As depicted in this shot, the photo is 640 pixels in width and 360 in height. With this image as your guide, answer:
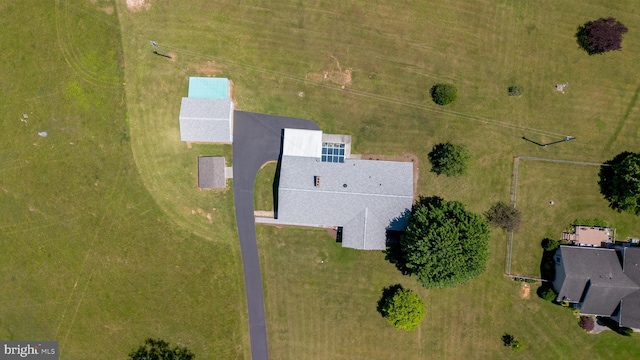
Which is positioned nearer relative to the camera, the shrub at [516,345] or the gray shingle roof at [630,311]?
the gray shingle roof at [630,311]

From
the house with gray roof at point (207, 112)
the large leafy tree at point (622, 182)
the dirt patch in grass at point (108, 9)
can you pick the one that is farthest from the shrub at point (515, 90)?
the dirt patch in grass at point (108, 9)

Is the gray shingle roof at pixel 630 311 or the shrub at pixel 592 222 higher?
the shrub at pixel 592 222

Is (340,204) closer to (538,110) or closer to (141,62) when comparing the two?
(538,110)

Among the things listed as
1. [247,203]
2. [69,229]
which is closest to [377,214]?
[247,203]

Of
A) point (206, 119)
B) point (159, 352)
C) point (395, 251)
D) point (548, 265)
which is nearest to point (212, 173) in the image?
point (206, 119)

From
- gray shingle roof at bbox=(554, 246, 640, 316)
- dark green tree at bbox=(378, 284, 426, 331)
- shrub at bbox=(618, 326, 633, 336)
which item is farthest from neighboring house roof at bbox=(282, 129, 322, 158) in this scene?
shrub at bbox=(618, 326, 633, 336)

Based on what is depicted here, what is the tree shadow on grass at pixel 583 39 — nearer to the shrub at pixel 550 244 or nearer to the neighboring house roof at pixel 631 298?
the shrub at pixel 550 244

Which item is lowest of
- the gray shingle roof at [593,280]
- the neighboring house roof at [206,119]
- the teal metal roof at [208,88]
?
the gray shingle roof at [593,280]
